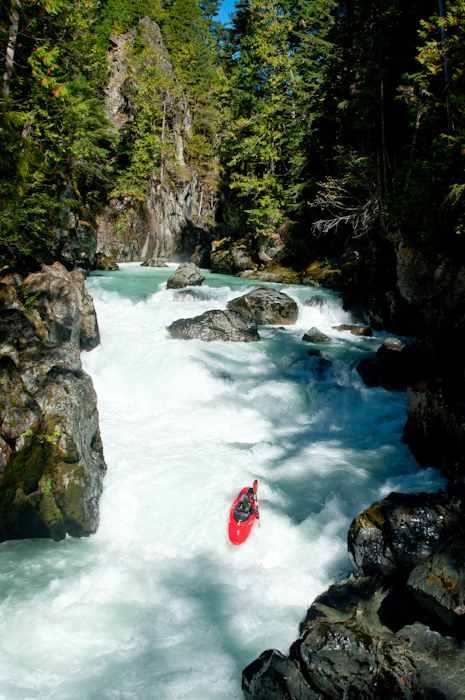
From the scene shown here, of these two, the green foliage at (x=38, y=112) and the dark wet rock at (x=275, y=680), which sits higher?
the green foliage at (x=38, y=112)

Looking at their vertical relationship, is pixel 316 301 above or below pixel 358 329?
above

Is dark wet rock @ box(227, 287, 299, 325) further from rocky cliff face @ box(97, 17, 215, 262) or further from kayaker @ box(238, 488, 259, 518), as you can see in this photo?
rocky cliff face @ box(97, 17, 215, 262)

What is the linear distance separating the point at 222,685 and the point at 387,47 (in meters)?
19.7

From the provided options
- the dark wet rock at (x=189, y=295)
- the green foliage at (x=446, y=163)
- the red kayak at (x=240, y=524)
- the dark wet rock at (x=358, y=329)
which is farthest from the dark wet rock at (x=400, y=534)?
the dark wet rock at (x=189, y=295)

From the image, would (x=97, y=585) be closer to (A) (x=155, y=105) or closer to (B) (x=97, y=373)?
(B) (x=97, y=373)

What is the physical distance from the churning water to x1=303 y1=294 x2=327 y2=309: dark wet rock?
4.61 m

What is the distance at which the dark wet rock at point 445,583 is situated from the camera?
128 inches

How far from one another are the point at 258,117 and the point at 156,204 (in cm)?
925

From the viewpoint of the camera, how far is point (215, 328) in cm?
1262

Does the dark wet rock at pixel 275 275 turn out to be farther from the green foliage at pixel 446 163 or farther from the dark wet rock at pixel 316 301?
the green foliage at pixel 446 163

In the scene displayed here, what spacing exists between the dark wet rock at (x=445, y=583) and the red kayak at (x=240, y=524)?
7.68ft

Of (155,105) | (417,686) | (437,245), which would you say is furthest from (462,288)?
(155,105)

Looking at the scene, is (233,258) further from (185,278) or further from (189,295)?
(189,295)

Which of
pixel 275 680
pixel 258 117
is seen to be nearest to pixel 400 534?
pixel 275 680
